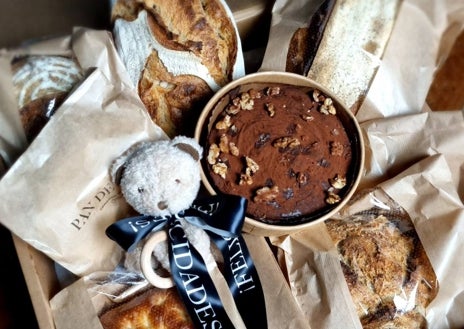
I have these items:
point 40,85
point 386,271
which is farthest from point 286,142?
point 40,85

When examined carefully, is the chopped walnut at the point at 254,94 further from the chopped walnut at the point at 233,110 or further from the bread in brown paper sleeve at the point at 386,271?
the bread in brown paper sleeve at the point at 386,271

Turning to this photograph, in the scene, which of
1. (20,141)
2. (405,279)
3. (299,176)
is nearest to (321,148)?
(299,176)

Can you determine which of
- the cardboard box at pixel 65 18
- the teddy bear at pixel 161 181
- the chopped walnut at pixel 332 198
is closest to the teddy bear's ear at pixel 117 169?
the teddy bear at pixel 161 181

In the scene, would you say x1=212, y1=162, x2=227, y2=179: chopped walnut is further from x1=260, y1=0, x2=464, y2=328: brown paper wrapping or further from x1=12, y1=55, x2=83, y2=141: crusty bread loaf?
x1=12, y1=55, x2=83, y2=141: crusty bread loaf

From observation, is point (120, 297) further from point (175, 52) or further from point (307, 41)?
point (307, 41)

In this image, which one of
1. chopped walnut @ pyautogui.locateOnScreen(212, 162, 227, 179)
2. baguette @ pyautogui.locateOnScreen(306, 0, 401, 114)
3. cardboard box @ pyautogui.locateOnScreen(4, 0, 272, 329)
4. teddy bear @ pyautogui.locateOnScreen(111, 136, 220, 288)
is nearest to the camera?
teddy bear @ pyautogui.locateOnScreen(111, 136, 220, 288)

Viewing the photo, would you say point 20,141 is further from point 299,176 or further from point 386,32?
point 386,32

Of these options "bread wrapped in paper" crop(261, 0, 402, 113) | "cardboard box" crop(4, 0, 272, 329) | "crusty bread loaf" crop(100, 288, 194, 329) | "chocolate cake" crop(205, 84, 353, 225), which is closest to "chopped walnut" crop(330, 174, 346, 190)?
"chocolate cake" crop(205, 84, 353, 225)

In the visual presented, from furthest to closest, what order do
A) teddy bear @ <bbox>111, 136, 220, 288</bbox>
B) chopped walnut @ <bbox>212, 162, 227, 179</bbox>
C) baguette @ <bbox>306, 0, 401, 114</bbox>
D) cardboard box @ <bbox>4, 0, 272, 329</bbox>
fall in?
cardboard box @ <bbox>4, 0, 272, 329</bbox> → baguette @ <bbox>306, 0, 401, 114</bbox> → chopped walnut @ <bbox>212, 162, 227, 179</bbox> → teddy bear @ <bbox>111, 136, 220, 288</bbox>
